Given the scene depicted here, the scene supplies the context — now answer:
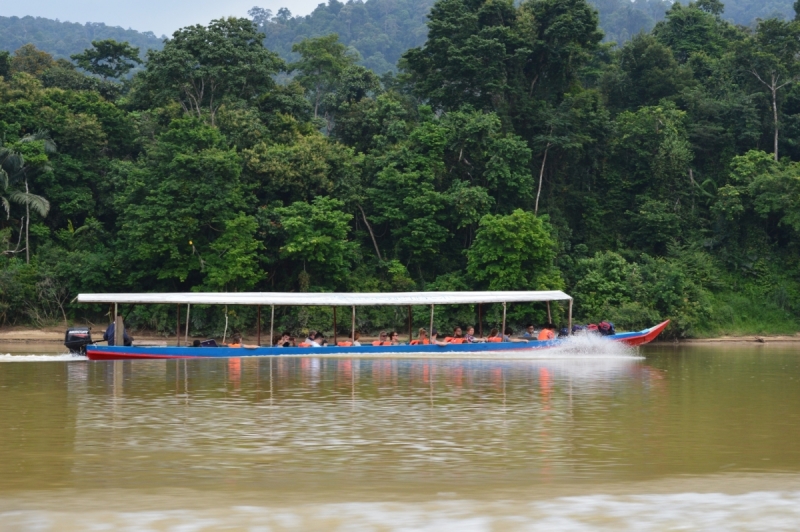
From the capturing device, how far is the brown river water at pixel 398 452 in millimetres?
8641

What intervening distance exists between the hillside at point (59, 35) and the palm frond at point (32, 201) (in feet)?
229

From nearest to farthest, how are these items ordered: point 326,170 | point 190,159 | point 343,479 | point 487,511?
point 487,511 < point 343,479 < point 190,159 < point 326,170

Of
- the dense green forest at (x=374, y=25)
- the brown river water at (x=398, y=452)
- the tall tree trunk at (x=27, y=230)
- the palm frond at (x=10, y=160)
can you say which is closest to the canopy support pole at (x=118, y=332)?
the brown river water at (x=398, y=452)

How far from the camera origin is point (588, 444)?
1211cm

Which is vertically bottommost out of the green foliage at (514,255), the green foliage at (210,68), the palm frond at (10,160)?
the green foliage at (514,255)

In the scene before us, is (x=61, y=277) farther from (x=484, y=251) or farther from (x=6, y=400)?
(x=6, y=400)

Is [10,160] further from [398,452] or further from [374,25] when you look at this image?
[374,25]

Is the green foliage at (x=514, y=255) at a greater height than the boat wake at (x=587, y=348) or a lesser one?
greater

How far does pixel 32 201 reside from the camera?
121 ft

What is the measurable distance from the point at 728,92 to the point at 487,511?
37.8 meters

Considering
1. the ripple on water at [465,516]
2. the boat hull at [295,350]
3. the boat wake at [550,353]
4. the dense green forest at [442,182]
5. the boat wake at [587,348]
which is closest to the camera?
the ripple on water at [465,516]

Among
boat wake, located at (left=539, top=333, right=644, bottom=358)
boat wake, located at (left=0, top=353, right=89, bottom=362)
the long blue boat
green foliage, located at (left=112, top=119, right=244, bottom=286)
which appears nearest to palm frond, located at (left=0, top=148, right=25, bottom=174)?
green foliage, located at (left=112, top=119, right=244, bottom=286)

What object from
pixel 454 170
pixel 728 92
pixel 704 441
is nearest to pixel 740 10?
pixel 728 92

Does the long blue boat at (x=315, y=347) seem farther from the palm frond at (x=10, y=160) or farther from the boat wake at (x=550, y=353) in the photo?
the palm frond at (x=10, y=160)
